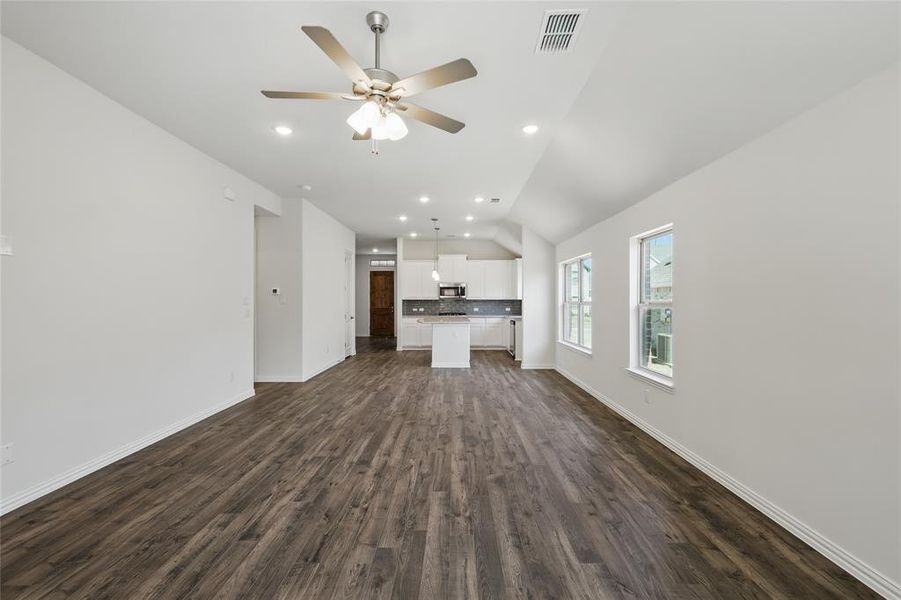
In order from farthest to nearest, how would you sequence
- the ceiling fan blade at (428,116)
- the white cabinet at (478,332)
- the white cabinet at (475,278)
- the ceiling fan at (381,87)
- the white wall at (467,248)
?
the white wall at (467,248)
the white cabinet at (475,278)
the white cabinet at (478,332)
the ceiling fan blade at (428,116)
the ceiling fan at (381,87)

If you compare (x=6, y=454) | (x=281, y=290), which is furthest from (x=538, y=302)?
(x=6, y=454)

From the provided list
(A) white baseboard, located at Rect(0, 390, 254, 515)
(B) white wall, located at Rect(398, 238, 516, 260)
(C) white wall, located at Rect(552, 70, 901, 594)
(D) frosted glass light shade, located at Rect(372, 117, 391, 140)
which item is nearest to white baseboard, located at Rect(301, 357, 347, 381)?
(A) white baseboard, located at Rect(0, 390, 254, 515)

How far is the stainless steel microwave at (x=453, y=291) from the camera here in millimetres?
8945

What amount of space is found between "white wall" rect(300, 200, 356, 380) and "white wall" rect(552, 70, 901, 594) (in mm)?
4863

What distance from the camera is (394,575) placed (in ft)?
5.42

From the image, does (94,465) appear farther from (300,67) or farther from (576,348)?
(576,348)

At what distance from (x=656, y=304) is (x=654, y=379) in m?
0.73

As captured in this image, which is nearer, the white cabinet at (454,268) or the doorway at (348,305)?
the doorway at (348,305)

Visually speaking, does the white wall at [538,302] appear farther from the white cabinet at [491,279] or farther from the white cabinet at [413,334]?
the white cabinet at [413,334]

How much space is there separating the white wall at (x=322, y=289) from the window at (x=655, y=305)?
4.51 m

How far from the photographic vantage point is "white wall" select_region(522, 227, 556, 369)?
6.66 m

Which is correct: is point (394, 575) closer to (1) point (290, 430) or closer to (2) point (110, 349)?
(1) point (290, 430)

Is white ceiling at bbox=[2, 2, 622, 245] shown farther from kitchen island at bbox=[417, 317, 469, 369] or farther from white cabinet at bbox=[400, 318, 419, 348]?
white cabinet at bbox=[400, 318, 419, 348]

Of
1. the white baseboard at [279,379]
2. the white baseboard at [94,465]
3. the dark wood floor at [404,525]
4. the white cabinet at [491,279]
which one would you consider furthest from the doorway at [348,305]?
the dark wood floor at [404,525]
